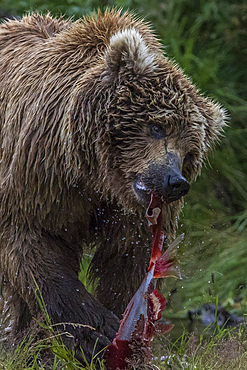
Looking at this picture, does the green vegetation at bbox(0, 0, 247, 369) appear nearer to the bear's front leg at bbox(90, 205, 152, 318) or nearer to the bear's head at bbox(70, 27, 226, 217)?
the bear's front leg at bbox(90, 205, 152, 318)

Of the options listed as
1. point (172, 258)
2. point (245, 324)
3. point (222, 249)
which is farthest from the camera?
point (222, 249)

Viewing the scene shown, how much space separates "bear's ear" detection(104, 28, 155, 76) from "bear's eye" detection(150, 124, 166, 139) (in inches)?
10.0

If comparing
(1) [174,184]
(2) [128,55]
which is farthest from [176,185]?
(2) [128,55]

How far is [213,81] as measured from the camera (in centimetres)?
493

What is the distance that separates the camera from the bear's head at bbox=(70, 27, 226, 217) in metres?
2.72

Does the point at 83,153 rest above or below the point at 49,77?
below

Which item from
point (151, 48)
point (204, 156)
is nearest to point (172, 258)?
point (204, 156)

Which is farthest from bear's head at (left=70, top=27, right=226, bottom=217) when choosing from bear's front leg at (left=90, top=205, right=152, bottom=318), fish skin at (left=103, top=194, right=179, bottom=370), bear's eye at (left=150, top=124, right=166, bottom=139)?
bear's front leg at (left=90, top=205, right=152, bottom=318)

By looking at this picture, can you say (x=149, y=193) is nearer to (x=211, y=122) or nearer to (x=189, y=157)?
(x=189, y=157)

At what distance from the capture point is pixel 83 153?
2.90m

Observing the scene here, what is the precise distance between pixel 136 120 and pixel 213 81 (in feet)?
7.66

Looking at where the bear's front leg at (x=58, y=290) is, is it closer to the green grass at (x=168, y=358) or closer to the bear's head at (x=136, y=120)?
the green grass at (x=168, y=358)

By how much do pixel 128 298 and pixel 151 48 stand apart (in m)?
1.32

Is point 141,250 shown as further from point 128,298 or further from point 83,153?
point 83,153
